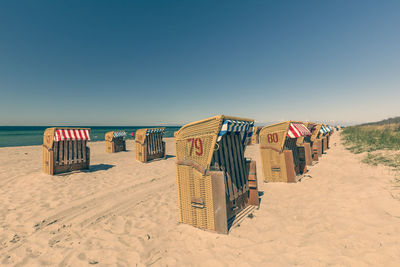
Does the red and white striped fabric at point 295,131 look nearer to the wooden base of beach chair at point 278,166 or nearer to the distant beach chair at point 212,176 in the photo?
the wooden base of beach chair at point 278,166

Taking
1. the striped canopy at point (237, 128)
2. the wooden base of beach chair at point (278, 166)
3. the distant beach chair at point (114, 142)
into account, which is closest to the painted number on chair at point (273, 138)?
the wooden base of beach chair at point (278, 166)

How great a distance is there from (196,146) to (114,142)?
16437 millimetres

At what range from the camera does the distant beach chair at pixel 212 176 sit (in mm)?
3771

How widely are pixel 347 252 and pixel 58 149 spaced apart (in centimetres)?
1134

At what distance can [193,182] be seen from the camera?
A: 412cm

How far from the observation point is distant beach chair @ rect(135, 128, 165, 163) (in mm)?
12836

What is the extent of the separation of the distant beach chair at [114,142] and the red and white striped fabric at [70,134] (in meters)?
8.69

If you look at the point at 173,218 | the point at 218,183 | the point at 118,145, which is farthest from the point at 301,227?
the point at 118,145

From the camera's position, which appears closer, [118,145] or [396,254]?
[396,254]

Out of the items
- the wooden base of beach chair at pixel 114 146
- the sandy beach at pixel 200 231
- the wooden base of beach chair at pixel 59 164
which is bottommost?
the sandy beach at pixel 200 231

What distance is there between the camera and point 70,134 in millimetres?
9211

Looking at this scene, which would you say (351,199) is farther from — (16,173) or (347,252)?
(16,173)

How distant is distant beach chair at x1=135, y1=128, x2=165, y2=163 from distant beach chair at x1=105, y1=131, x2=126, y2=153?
234 inches

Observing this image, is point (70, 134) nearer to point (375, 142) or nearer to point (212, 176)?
point (212, 176)
